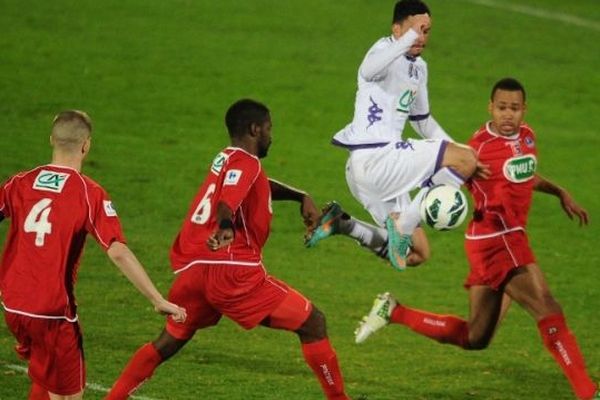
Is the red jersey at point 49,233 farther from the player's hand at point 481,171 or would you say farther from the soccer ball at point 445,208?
the player's hand at point 481,171

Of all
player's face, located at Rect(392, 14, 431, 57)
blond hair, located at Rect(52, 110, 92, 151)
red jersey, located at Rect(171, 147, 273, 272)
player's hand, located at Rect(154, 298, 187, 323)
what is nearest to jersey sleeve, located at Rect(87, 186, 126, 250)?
blond hair, located at Rect(52, 110, 92, 151)

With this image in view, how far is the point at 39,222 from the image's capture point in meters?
9.72

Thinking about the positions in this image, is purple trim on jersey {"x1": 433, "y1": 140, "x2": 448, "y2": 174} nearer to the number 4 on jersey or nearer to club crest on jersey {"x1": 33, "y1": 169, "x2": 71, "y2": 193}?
club crest on jersey {"x1": 33, "y1": 169, "x2": 71, "y2": 193}

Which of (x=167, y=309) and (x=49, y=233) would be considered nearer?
(x=167, y=309)

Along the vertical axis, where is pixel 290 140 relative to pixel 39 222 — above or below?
below

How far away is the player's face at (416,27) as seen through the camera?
12273 mm

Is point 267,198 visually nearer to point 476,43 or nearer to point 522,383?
point 522,383

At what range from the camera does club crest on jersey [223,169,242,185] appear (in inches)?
422

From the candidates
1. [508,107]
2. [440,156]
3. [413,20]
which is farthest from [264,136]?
[508,107]

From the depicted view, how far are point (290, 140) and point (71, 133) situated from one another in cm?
1450

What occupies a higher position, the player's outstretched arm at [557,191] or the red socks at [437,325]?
the player's outstretched arm at [557,191]

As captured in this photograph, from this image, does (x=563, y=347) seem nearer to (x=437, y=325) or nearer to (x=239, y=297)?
(x=437, y=325)

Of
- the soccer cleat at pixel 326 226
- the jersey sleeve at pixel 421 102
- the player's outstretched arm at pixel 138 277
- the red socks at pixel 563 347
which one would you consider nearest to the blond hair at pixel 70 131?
the player's outstretched arm at pixel 138 277

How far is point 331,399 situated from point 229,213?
1588 mm
